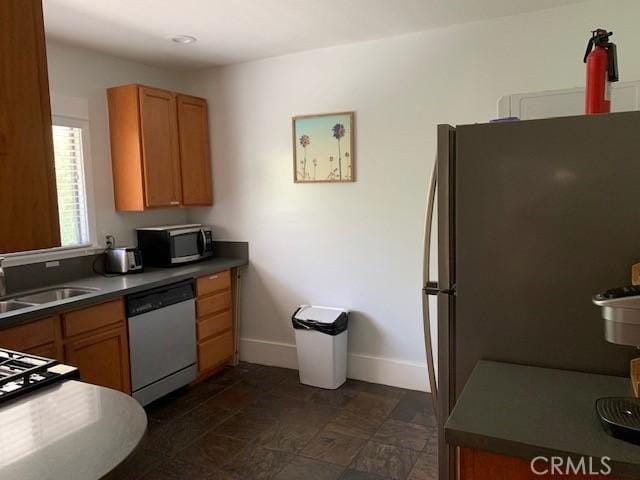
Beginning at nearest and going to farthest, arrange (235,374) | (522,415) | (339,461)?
(522,415) → (339,461) → (235,374)

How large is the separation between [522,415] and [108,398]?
3.48 feet

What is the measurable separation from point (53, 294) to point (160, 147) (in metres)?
1.28

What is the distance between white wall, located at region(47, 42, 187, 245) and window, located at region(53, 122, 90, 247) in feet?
0.31

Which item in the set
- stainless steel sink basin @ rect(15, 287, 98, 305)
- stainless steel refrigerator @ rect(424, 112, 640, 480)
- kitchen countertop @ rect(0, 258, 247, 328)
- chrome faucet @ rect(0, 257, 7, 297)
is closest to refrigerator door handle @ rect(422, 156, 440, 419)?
stainless steel refrigerator @ rect(424, 112, 640, 480)

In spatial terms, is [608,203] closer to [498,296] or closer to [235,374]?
[498,296]

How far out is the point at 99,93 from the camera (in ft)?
11.3

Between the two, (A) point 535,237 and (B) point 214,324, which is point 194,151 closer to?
(B) point 214,324

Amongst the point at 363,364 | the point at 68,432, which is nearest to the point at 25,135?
the point at 68,432

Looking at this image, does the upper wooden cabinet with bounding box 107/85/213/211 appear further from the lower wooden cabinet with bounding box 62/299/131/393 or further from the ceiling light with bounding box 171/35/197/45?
the lower wooden cabinet with bounding box 62/299/131/393

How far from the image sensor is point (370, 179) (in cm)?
346

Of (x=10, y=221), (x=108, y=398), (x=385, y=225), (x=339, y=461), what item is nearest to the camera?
(x=10, y=221)

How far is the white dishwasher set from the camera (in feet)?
9.73

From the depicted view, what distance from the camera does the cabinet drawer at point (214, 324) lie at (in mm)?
3539

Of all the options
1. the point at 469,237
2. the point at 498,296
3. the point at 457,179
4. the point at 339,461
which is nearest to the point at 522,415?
the point at 498,296
